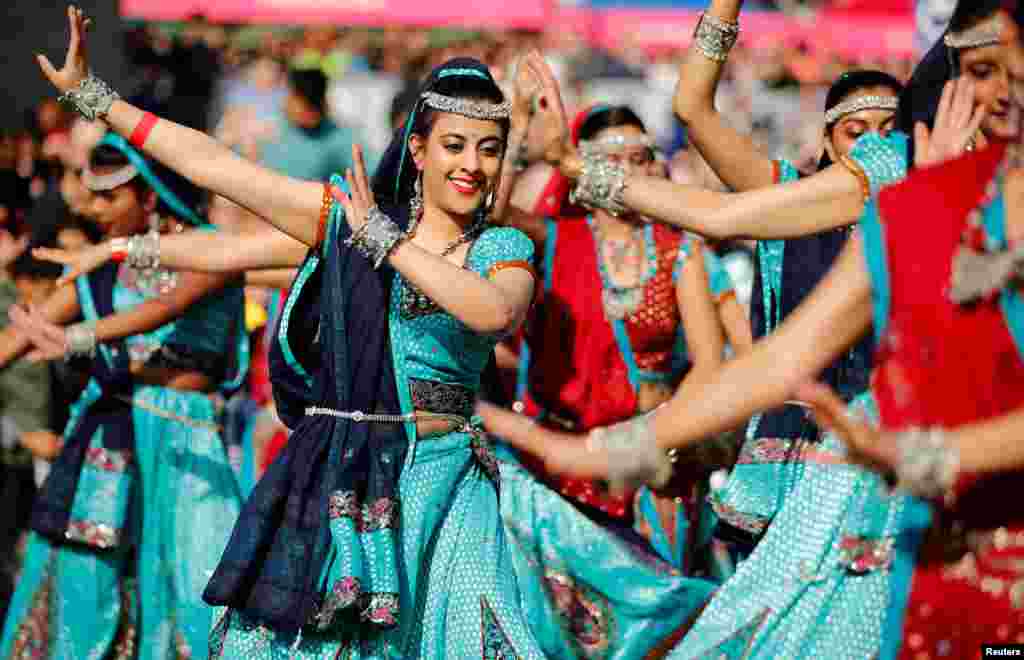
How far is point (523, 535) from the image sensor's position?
522 centimetres

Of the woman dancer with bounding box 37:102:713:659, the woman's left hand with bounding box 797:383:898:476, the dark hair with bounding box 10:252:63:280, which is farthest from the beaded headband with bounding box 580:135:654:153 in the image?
the woman's left hand with bounding box 797:383:898:476

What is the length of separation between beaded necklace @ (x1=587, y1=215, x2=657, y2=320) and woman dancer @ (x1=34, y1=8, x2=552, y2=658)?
4.63 feet

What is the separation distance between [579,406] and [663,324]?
43 centimetres

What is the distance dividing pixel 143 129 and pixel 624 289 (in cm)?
216

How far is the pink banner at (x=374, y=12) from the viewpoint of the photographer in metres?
14.3


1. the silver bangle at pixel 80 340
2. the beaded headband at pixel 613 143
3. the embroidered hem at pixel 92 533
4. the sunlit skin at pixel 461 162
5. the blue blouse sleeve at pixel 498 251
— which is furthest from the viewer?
the beaded headband at pixel 613 143

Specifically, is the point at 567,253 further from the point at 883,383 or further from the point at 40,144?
the point at 40,144

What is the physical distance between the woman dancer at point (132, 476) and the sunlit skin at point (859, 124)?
205cm

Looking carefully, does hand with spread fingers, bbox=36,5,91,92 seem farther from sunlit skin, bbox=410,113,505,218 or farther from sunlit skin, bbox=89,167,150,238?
sunlit skin, bbox=89,167,150,238

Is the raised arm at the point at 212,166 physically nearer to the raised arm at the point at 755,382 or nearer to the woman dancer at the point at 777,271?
the woman dancer at the point at 777,271

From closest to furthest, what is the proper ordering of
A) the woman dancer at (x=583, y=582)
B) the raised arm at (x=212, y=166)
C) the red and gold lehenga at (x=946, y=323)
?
the red and gold lehenga at (x=946, y=323)
the raised arm at (x=212, y=166)
the woman dancer at (x=583, y=582)

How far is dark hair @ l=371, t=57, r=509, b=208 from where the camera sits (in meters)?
4.19

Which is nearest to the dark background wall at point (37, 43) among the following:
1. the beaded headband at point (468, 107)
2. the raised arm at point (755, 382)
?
the beaded headband at point (468, 107)

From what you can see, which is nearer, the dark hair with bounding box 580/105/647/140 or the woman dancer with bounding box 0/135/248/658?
the woman dancer with bounding box 0/135/248/658
